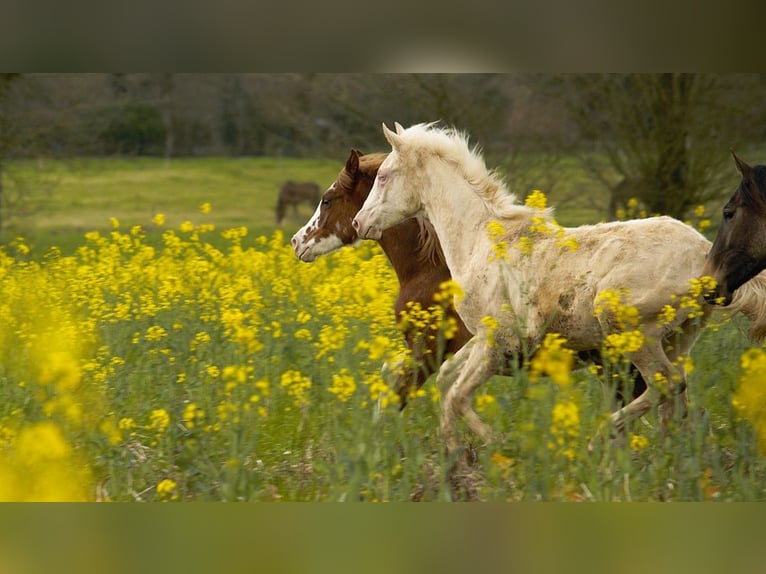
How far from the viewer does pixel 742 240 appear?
464 cm

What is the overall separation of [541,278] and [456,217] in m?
0.55

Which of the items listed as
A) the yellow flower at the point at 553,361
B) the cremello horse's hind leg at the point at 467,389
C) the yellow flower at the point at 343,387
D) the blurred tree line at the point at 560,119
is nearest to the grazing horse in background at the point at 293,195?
the blurred tree line at the point at 560,119

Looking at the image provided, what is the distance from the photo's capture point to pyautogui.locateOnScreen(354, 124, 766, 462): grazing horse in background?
15.4 ft

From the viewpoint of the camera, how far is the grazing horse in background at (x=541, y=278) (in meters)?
4.69

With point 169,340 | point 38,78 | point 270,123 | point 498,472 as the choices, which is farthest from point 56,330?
point 270,123

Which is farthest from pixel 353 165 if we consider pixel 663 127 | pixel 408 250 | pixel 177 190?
pixel 177 190

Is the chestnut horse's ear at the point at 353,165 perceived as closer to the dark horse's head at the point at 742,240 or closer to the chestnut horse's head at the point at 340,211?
the chestnut horse's head at the point at 340,211

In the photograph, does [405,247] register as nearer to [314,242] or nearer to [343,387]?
[314,242]

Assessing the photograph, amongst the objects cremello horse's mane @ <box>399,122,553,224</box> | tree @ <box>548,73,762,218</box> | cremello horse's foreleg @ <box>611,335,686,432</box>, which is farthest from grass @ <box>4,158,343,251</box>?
cremello horse's foreleg @ <box>611,335,686,432</box>

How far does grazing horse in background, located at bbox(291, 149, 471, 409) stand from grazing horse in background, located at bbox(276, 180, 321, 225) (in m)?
9.46

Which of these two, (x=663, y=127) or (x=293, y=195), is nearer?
(x=663, y=127)

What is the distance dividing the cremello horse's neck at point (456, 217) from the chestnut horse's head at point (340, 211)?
598mm

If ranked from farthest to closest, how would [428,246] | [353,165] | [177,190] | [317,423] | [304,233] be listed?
[177,190] → [304,233] → [353,165] → [428,246] → [317,423]

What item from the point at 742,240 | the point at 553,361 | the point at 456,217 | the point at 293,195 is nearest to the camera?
the point at 553,361
